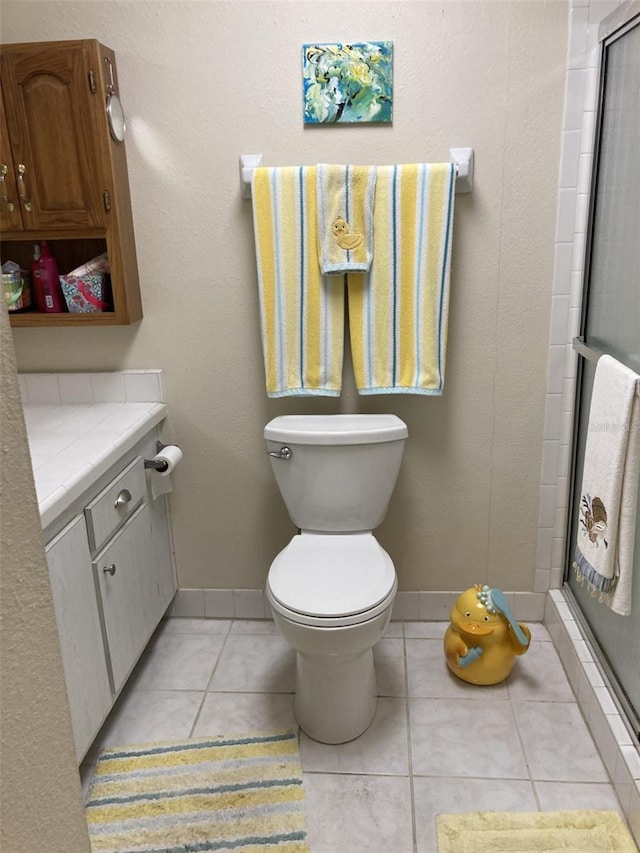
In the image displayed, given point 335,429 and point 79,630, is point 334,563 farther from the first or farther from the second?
point 79,630

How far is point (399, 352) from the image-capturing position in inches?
82.8

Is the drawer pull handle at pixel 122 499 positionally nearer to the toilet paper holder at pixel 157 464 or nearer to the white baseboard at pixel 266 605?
the toilet paper holder at pixel 157 464

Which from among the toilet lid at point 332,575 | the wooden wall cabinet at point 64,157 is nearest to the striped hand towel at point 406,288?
→ the toilet lid at point 332,575

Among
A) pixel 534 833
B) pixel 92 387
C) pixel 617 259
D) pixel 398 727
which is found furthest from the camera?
pixel 92 387

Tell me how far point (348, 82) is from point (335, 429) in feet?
3.18

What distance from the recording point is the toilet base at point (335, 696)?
1.87 meters

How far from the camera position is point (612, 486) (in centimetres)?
161

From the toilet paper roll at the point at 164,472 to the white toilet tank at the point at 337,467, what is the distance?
295 mm

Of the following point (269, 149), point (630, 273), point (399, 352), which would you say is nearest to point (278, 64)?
point (269, 149)

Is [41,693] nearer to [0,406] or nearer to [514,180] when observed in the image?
[0,406]

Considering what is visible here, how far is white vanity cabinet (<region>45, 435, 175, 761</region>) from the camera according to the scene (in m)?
1.62

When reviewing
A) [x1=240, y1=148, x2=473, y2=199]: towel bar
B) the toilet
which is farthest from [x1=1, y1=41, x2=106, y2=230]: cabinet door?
the toilet

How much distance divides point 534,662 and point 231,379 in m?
1.29

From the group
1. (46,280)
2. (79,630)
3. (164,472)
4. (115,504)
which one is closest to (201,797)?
(79,630)
